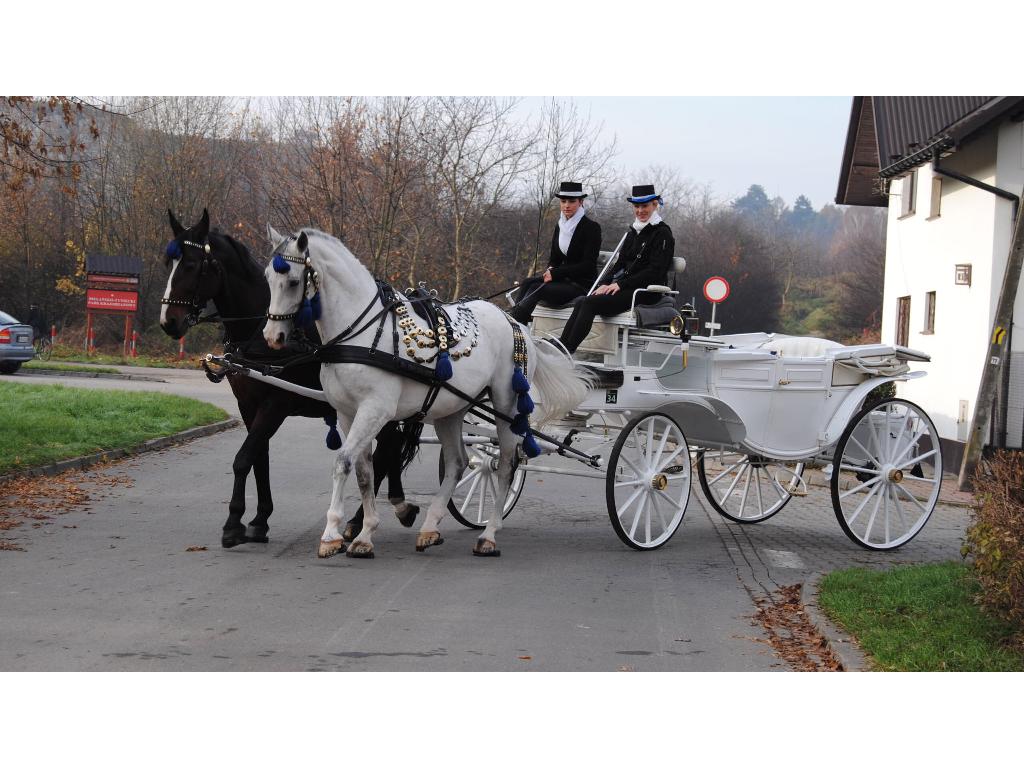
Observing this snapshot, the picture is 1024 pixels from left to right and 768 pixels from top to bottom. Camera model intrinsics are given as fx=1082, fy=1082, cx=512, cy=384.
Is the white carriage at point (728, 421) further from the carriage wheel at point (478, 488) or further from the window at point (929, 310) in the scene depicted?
the window at point (929, 310)

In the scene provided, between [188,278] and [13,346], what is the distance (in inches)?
919

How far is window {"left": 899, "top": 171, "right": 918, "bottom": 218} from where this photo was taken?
22250 mm

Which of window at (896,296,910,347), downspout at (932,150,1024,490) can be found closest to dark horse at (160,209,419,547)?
downspout at (932,150,1024,490)

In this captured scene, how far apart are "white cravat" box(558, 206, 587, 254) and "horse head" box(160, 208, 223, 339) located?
9.94 feet

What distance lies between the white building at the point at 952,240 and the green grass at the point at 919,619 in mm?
9782

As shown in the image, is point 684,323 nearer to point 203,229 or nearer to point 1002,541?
point 1002,541

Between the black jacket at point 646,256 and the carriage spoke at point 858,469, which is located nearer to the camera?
the black jacket at point 646,256

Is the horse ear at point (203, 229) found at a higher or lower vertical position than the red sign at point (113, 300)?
higher

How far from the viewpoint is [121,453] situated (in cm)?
1438

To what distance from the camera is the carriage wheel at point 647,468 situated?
8817mm

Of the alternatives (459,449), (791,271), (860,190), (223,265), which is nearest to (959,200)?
(860,190)

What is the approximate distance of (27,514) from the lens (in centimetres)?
1002

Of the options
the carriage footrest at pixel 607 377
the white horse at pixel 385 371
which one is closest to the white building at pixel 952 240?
the carriage footrest at pixel 607 377

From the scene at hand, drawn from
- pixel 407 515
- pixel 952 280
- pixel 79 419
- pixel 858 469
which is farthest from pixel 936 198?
pixel 79 419
